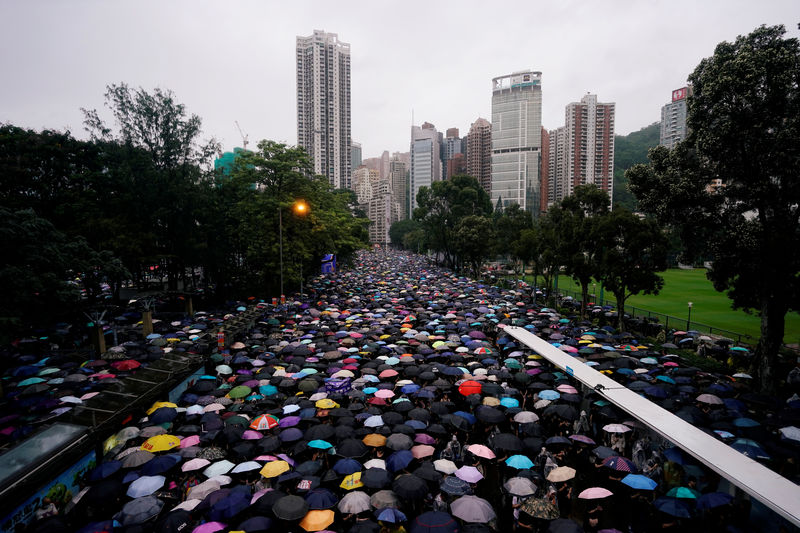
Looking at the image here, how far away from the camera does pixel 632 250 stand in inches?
885

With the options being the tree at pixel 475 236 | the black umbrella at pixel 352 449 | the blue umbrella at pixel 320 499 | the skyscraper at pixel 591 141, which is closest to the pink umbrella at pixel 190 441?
the black umbrella at pixel 352 449

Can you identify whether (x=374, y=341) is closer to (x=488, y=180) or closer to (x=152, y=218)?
(x=152, y=218)

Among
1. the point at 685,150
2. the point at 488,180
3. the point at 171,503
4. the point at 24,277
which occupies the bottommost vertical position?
the point at 171,503

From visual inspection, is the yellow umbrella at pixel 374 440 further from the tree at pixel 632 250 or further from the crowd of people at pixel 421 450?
the tree at pixel 632 250

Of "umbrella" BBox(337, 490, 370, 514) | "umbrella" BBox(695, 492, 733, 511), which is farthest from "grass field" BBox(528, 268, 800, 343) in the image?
"umbrella" BBox(337, 490, 370, 514)

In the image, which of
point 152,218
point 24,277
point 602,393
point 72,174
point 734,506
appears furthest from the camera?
point 152,218

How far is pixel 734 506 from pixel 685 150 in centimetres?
1353

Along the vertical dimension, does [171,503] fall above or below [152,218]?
below

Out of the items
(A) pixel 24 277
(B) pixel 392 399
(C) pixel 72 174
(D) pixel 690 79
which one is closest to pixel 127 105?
(C) pixel 72 174

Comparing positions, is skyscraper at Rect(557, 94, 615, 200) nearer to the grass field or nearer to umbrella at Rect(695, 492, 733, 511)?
the grass field

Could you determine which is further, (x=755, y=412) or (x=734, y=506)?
(x=755, y=412)

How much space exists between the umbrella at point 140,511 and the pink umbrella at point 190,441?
249 cm

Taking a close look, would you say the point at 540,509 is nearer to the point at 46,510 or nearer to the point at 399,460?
the point at 399,460

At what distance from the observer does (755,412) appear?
43.0 ft
